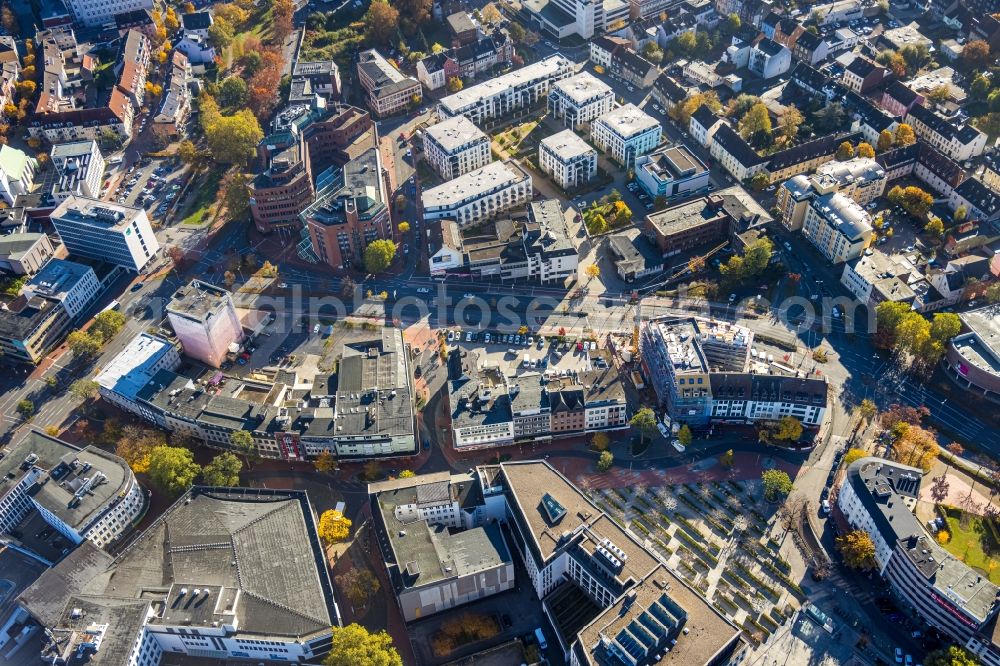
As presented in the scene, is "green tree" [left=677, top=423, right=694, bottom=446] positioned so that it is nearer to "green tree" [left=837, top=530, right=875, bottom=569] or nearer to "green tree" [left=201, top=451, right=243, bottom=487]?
"green tree" [left=837, top=530, right=875, bottom=569]

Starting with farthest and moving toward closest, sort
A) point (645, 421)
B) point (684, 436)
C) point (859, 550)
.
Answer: point (684, 436)
point (645, 421)
point (859, 550)

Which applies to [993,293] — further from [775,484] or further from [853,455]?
[775,484]

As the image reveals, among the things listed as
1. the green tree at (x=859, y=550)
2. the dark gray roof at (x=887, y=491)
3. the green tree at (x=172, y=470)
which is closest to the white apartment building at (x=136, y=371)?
the green tree at (x=172, y=470)

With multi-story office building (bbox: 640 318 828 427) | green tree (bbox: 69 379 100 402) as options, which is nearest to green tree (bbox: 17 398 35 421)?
green tree (bbox: 69 379 100 402)

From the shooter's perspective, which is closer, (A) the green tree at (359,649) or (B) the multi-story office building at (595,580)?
(B) the multi-story office building at (595,580)

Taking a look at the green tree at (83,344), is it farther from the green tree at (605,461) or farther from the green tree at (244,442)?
the green tree at (605,461)

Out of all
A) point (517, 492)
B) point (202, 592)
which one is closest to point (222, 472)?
point (202, 592)
